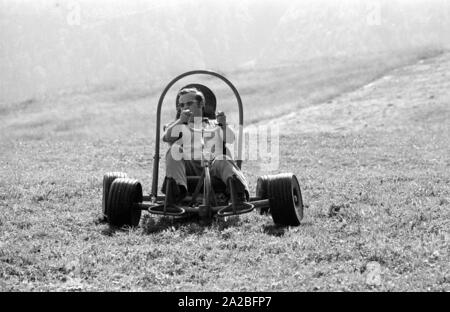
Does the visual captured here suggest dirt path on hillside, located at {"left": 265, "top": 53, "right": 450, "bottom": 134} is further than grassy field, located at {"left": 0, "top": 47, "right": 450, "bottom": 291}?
Yes

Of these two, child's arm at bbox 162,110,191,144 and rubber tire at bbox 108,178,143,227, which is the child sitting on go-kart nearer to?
child's arm at bbox 162,110,191,144

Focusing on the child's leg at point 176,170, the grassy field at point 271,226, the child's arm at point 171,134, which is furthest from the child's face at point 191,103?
the grassy field at point 271,226

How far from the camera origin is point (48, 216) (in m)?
11.9

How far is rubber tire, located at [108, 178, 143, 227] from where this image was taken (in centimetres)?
1065

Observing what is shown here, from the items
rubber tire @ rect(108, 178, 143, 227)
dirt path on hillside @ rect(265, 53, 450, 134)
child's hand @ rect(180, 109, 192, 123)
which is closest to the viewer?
rubber tire @ rect(108, 178, 143, 227)

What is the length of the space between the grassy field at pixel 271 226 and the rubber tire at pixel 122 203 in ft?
0.62

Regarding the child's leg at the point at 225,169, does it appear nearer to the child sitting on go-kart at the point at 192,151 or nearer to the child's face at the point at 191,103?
the child sitting on go-kart at the point at 192,151

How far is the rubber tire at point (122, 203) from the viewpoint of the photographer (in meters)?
10.6

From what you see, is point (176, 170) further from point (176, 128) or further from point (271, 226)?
point (271, 226)

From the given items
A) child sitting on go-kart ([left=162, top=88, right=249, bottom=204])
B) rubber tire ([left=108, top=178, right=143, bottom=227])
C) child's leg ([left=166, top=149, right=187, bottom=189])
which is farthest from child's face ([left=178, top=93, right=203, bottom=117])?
rubber tire ([left=108, top=178, right=143, bottom=227])

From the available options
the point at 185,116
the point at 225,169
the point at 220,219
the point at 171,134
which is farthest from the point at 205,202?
the point at 185,116

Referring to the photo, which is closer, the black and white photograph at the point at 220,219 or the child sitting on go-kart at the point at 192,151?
the black and white photograph at the point at 220,219

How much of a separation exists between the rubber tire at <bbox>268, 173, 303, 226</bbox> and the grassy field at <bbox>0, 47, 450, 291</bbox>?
221 mm
